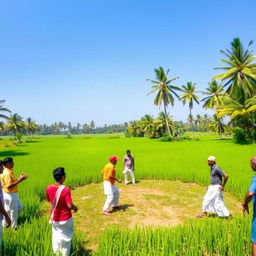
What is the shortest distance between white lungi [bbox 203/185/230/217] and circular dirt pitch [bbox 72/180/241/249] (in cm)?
72

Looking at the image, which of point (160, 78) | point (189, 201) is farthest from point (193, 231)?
point (160, 78)

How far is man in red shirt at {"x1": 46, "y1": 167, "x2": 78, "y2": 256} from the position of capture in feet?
12.9

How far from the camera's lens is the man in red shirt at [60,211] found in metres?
3.93

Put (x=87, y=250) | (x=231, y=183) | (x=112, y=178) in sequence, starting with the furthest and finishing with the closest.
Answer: (x=231, y=183) < (x=112, y=178) < (x=87, y=250)

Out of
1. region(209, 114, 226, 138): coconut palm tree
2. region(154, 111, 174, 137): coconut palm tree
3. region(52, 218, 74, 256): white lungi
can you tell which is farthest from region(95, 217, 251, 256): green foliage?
region(209, 114, 226, 138): coconut palm tree

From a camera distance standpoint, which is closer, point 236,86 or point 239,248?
point 239,248

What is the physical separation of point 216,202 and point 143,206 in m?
2.53

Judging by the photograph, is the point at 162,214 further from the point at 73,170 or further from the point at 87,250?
the point at 73,170

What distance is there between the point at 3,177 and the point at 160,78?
128 feet

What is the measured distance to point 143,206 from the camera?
8.23 m

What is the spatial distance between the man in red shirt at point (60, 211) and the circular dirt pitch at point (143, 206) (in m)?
1.40

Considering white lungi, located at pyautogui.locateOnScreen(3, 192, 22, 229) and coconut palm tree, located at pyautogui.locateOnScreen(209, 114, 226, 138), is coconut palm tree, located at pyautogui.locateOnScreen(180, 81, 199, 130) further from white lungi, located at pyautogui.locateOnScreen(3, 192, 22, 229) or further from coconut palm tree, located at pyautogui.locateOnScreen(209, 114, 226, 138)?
white lungi, located at pyautogui.locateOnScreen(3, 192, 22, 229)

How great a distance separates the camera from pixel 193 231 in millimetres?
4594

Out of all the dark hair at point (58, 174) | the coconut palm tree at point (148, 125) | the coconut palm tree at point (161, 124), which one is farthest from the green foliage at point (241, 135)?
the dark hair at point (58, 174)
